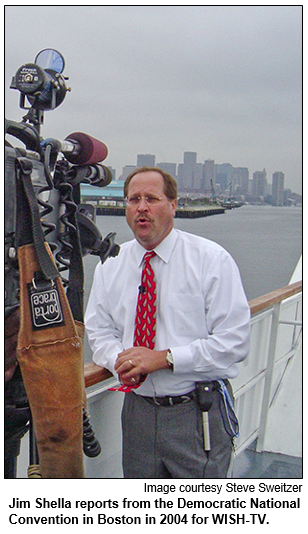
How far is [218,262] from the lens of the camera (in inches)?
64.4

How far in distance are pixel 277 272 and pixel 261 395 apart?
34.5m

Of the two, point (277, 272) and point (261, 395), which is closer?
point (261, 395)

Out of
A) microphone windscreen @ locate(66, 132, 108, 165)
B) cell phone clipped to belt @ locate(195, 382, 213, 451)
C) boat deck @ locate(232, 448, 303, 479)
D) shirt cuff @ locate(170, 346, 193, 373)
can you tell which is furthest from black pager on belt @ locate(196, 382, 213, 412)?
boat deck @ locate(232, 448, 303, 479)

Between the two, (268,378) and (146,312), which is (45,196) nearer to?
(146,312)

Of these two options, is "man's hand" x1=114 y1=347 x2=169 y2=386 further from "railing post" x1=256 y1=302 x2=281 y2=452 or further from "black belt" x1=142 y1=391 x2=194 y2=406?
"railing post" x1=256 y1=302 x2=281 y2=452

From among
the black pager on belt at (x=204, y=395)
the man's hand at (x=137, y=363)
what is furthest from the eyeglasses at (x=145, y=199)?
the black pager on belt at (x=204, y=395)

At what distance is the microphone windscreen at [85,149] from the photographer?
1.29 m

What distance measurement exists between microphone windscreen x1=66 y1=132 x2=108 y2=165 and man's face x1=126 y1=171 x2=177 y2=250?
28 centimetres

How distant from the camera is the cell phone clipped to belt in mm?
1609

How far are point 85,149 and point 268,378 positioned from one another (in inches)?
89.7

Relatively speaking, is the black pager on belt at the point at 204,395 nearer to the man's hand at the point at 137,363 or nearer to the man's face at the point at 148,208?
the man's hand at the point at 137,363
